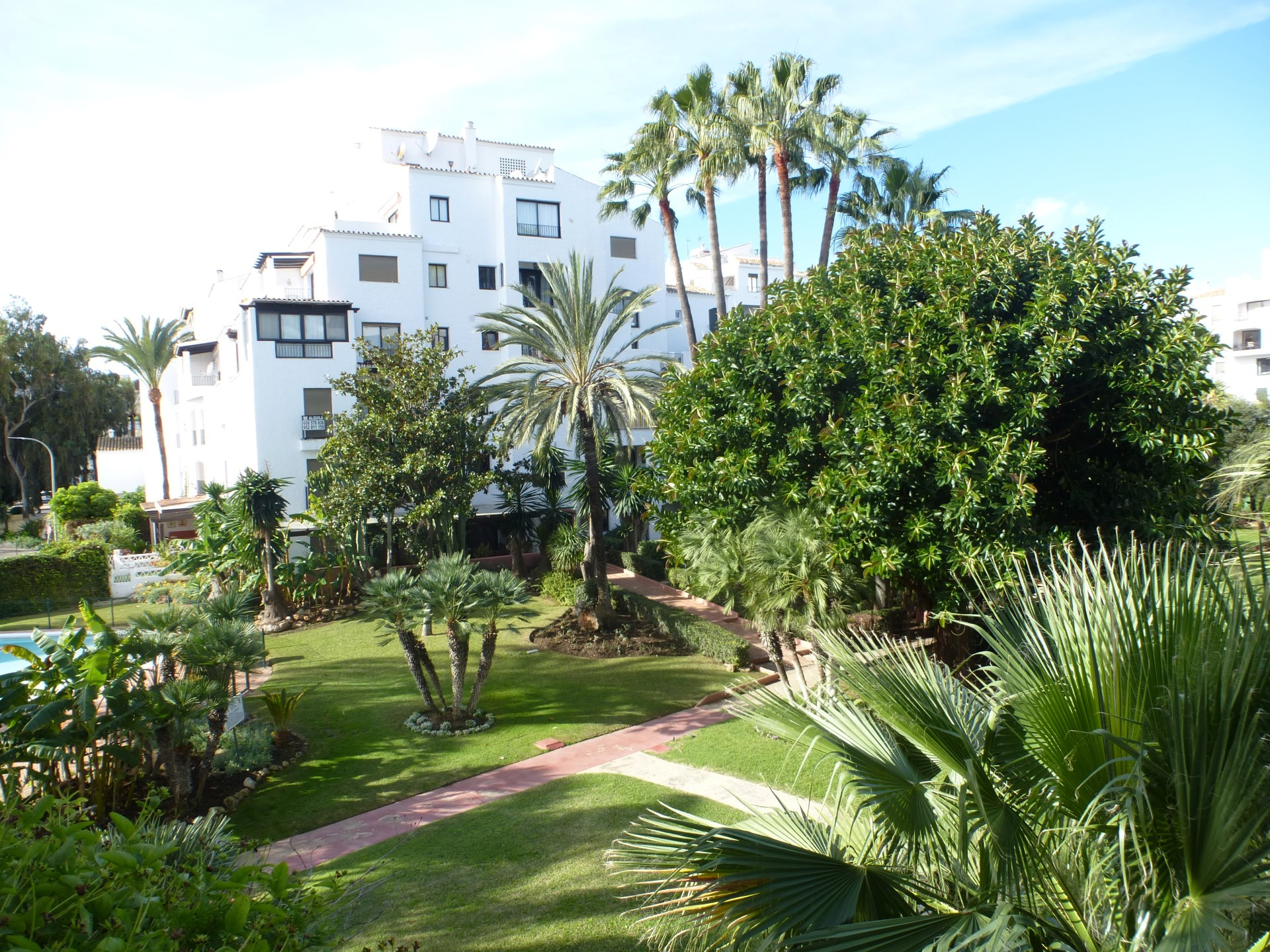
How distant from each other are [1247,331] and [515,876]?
59.9 meters

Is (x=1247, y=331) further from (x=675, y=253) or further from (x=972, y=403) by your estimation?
(x=972, y=403)

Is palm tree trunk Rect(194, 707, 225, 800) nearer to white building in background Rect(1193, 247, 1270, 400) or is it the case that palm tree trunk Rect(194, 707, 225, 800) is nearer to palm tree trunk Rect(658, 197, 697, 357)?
palm tree trunk Rect(658, 197, 697, 357)

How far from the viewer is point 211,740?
424 inches

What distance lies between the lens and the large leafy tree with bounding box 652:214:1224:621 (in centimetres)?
Result: 932

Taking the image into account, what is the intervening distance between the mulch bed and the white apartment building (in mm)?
11464

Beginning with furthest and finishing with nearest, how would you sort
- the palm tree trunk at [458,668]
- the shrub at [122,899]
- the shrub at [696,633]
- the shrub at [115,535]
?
the shrub at [115,535] → the shrub at [696,633] → the palm tree trunk at [458,668] → the shrub at [122,899]

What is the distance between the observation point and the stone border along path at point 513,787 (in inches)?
381

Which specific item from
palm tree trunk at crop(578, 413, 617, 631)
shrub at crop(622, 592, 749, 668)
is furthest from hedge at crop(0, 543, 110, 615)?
shrub at crop(622, 592, 749, 668)

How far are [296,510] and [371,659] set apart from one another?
12517 millimetres

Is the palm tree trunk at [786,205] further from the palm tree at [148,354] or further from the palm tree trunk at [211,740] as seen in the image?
the palm tree at [148,354]

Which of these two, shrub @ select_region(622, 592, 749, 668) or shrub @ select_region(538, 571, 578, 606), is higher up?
shrub @ select_region(538, 571, 578, 606)

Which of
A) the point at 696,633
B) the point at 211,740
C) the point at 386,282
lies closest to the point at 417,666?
the point at 211,740

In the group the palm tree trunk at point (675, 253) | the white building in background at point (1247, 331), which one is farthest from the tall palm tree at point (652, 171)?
the white building in background at point (1247, 331)

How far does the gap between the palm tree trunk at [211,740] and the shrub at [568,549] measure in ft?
46.2
